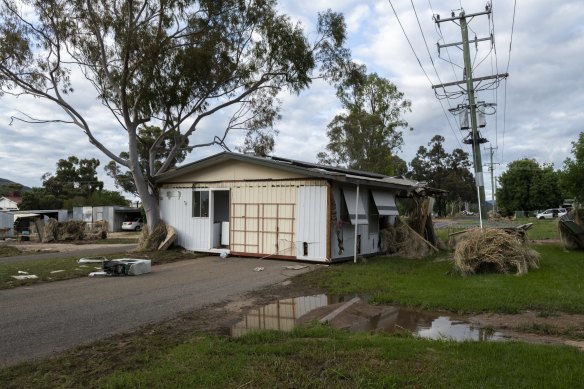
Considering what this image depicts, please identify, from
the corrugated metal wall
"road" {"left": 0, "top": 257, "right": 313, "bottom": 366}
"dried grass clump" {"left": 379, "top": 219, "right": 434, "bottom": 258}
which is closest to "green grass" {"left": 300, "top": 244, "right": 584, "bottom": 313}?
the corrugated metal wall

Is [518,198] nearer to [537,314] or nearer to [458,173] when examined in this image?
[458,173]

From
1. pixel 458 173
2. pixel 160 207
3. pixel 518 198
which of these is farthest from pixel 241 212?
pixel 458 173

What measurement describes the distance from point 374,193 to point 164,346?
42.4 feet

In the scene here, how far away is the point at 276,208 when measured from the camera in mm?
16359

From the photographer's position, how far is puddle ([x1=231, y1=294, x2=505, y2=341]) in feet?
22.3

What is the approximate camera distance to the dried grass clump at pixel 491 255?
12.1 m

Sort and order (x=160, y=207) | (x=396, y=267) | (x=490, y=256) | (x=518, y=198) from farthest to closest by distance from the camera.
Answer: (x=518, y=198) < (x=160, y=207) < (x=396, y=267) < (x=490, y=256)

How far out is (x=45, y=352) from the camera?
19.3ft

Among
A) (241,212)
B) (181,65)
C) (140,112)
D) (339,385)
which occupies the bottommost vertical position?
(339,385)

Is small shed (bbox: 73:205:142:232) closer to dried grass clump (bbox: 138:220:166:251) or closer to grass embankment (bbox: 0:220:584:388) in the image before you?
dried grass clump (bbox: 138:220:166:251)

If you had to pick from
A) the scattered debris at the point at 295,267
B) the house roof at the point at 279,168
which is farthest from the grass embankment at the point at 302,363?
the house roof at the point at 279,168

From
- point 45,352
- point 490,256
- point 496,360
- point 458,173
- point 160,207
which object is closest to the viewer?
point 496,360

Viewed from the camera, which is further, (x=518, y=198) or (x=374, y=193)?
(x=518, y=198)

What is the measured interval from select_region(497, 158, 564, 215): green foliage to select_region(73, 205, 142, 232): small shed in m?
48.9
